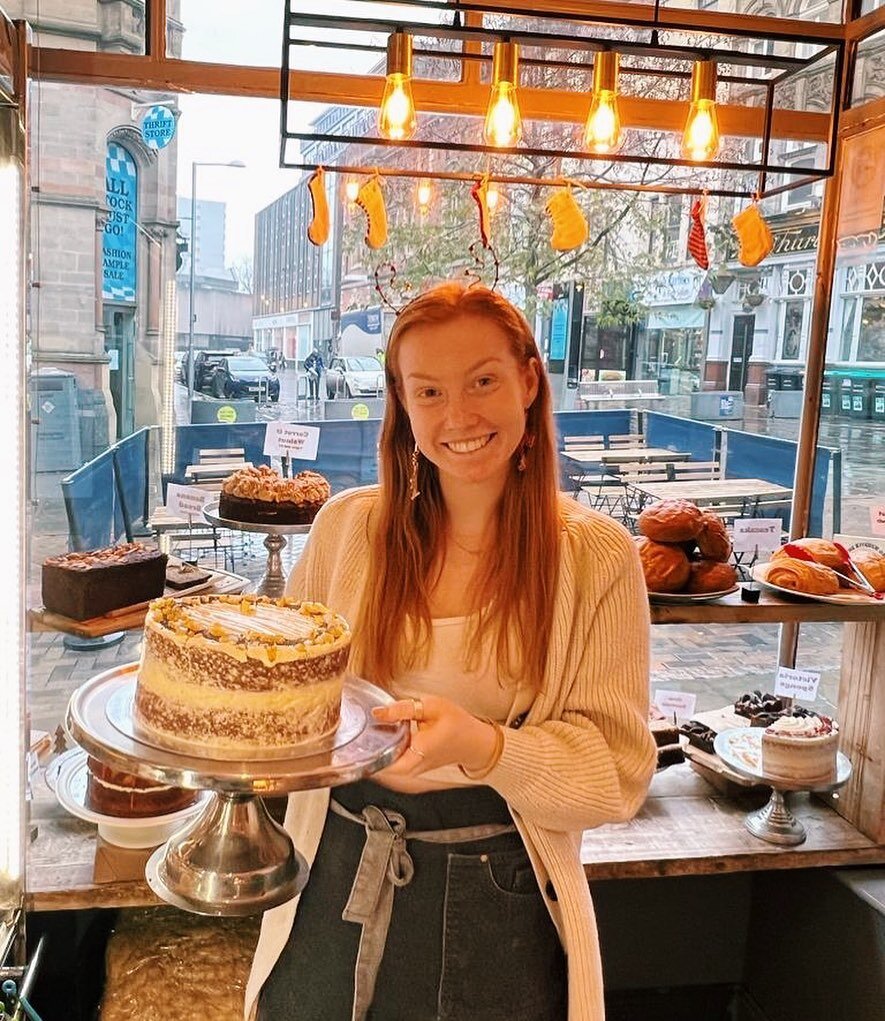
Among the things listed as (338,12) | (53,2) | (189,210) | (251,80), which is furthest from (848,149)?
(53,2)

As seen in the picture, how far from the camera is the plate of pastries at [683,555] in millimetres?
2271

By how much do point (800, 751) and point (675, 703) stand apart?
1.92 feet

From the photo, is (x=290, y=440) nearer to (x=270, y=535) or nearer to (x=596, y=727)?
(x=270, y=535)

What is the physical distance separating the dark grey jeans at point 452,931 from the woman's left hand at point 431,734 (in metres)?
0.28

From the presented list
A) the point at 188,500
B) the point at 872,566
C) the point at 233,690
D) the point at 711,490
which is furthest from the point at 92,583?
the point at 711,490

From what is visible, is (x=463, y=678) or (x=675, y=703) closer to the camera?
→ (x=463, y=678)

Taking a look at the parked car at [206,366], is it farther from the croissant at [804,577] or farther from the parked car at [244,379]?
the croissant at [804,577]

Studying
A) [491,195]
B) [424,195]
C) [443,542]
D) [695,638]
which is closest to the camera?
[443,542]

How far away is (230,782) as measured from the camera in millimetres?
1161

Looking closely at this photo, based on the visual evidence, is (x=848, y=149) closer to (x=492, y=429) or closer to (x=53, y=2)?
(x=492, y=429)

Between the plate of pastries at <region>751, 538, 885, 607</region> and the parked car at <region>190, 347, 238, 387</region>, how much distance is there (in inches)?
65.6

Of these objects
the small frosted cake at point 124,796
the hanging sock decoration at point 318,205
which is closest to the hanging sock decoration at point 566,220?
the hanging sock decoration at point 318,205

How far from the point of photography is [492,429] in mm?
1591

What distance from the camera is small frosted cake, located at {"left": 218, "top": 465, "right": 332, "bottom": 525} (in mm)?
2482
